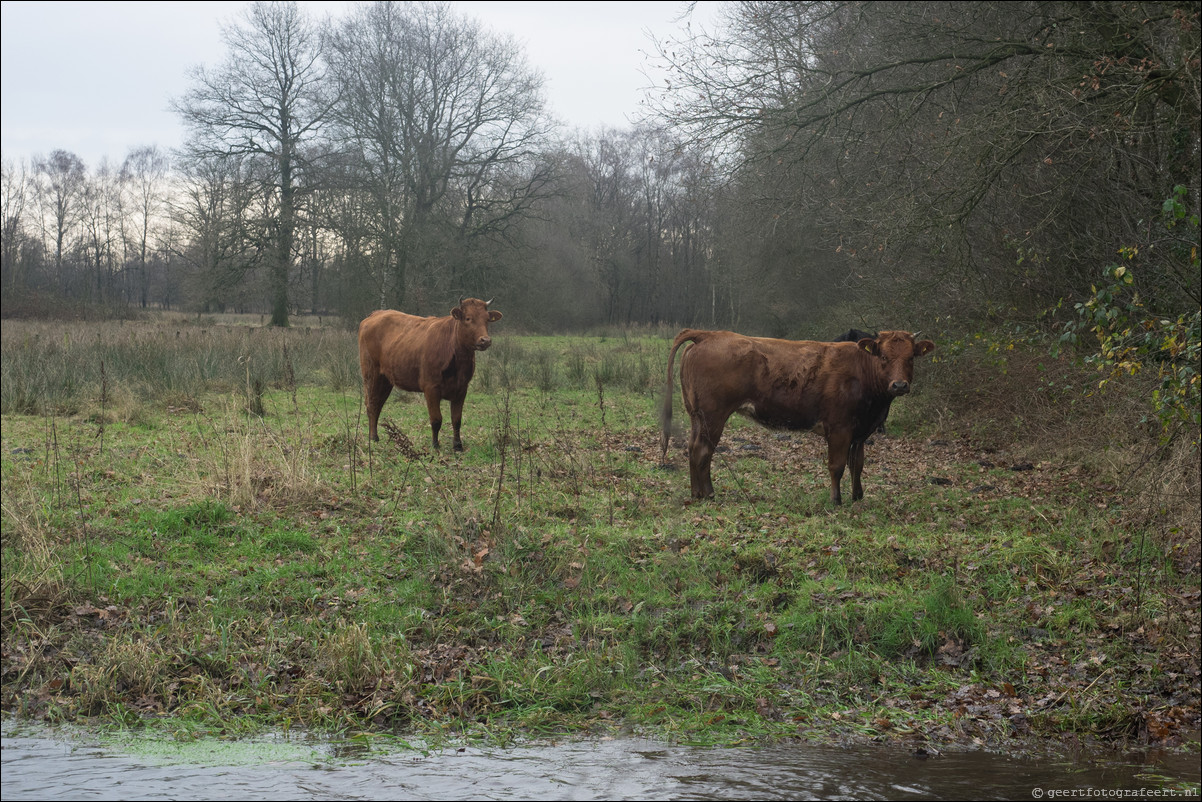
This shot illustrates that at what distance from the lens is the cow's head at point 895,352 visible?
8.70 metres

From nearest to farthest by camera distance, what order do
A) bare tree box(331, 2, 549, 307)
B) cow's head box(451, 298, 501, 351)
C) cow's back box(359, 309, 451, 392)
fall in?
cow's head box(451, 298, 501, 351), cow's back box(359, 309, 451, 392), bare tree box(331, 2, 549, 307)

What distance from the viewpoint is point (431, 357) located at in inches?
459

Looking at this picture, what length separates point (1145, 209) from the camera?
33.7 feet

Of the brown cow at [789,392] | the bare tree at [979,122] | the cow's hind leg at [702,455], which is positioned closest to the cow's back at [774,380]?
the brown cow at [789,392]

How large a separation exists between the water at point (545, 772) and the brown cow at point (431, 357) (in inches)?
278

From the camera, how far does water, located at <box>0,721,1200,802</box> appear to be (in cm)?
366

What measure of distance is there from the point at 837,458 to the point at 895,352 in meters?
1.16

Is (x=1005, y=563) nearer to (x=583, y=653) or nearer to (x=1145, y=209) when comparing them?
(x=583, y=653)

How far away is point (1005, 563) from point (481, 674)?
13.1 feet

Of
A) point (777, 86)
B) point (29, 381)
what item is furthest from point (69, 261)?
point (777, 86)

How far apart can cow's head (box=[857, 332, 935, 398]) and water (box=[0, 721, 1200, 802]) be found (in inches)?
189

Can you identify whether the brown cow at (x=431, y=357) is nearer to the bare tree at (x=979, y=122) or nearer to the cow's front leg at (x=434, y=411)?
the cow's front leg at (x=434, y=411)

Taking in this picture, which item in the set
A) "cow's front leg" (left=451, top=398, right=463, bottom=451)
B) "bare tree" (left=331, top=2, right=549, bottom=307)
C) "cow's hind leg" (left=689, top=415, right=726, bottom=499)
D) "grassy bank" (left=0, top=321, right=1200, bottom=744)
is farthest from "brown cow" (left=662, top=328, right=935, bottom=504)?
"bare tree" (left=331, top=2, right=549, bottom=307)

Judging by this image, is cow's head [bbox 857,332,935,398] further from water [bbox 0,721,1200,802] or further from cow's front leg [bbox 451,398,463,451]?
cow's front leg [bbox 451,398,463,451]
